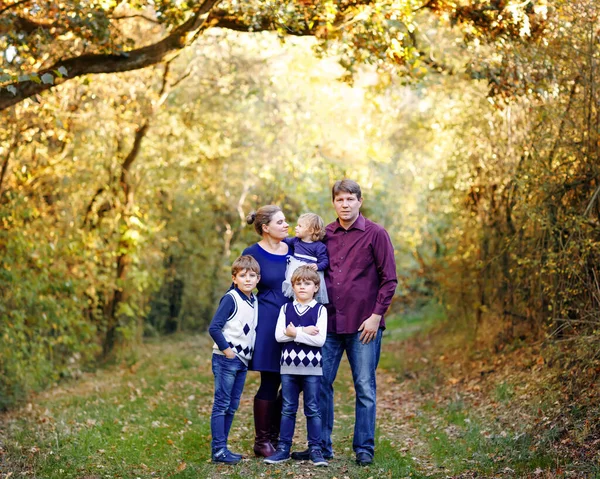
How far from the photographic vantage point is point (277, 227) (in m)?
6.22

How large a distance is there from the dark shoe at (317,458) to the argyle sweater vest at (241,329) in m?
0.90

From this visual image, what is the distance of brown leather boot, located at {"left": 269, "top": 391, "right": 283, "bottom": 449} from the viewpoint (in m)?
6.41

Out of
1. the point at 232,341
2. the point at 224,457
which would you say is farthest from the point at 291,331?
the point at 224,457

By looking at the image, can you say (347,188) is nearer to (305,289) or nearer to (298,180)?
(305,289)

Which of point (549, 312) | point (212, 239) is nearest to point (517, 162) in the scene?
point (549, 312)

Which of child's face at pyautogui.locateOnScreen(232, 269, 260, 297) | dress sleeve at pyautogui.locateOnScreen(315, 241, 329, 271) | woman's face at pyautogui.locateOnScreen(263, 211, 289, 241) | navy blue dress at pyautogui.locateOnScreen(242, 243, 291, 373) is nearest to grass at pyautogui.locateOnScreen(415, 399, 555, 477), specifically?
navy blue dress at pyautogui.locateOnScreen(242, 243, 291, 373)

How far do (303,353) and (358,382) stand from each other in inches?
21.5

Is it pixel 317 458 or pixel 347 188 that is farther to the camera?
pixel 347 188

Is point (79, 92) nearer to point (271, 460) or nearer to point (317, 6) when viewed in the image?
point (317, 6)

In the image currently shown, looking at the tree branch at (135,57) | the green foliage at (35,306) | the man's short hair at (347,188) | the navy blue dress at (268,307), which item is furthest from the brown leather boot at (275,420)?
the green foliage at (35,306)

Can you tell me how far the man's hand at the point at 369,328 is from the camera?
5988 mm

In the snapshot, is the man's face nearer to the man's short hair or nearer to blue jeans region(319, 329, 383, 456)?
the man's short hair

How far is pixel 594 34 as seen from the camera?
7.69 m

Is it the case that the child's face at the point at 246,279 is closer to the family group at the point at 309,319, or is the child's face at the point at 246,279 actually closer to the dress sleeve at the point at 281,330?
the family group at the point at 309,319
